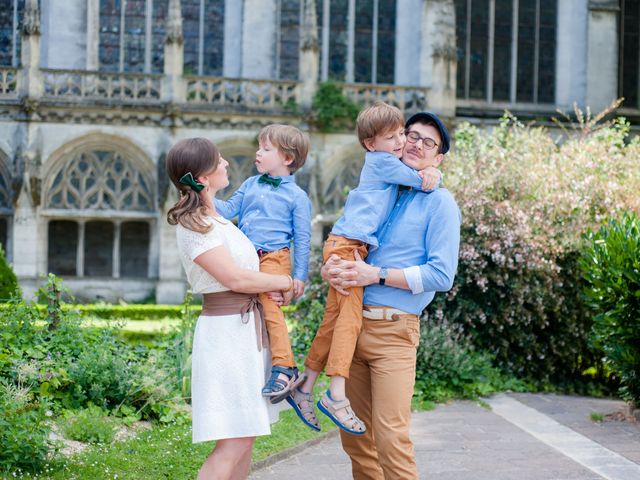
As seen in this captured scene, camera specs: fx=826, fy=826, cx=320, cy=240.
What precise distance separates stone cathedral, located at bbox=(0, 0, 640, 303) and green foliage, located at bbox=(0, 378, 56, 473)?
1207 centimetres

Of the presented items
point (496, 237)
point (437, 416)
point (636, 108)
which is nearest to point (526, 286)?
point (496, 237)

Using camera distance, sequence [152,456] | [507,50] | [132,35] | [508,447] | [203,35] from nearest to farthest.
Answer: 1. [152,456]
2. [508,447]
3. [132,35]
4. [203,35]
5. [507,50]

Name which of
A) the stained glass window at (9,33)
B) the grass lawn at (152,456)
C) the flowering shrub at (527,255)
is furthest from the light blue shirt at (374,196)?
the stained glass window at (9,33)

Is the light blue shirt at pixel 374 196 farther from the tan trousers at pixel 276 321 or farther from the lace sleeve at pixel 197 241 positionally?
the lace sleeve at pixel 197 241

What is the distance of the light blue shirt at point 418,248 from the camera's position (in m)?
3.59

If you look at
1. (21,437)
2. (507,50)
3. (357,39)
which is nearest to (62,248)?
(357,39)

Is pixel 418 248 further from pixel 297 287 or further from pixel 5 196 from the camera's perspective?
pixel 5 196

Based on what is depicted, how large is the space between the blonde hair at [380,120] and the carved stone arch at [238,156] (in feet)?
48.0

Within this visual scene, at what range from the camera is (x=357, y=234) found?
363cm

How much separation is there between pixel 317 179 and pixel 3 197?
22.6 ft

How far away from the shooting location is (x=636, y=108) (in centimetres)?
2220

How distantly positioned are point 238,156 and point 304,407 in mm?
15037

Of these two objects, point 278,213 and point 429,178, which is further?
point 278,213

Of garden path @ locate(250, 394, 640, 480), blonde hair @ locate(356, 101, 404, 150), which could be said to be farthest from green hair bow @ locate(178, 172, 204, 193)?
garden path @ locate(250, 394, 640, 480)
